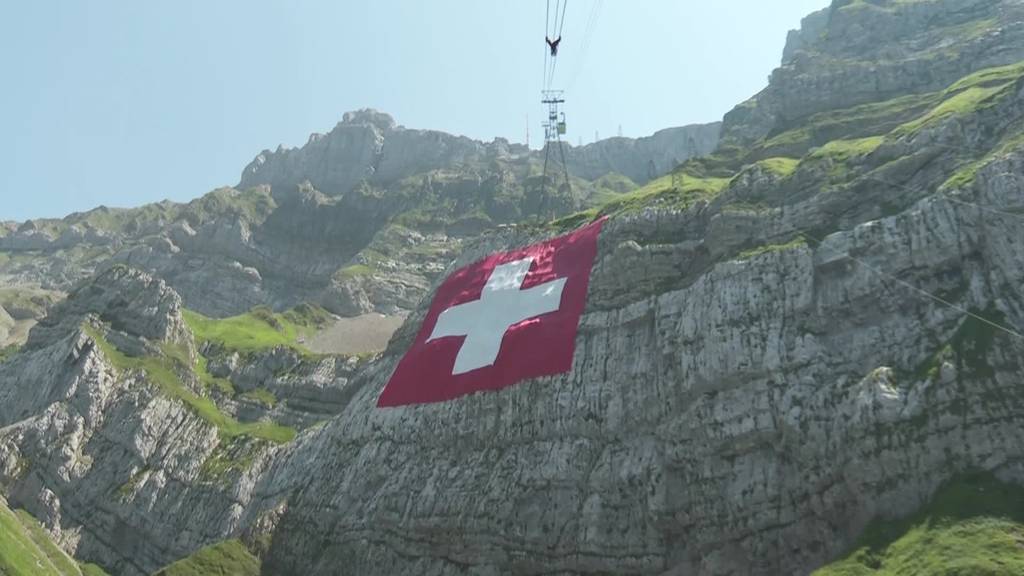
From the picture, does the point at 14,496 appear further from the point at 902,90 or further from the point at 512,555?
the point at 902,90

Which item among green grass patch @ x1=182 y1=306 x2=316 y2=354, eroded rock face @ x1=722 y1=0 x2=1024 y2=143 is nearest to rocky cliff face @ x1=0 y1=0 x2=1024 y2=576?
green grass patch @ x1=182 y1=306 x2=316 y2=354

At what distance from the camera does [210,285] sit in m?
184

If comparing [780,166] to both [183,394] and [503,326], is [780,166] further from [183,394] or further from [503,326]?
[183,394]

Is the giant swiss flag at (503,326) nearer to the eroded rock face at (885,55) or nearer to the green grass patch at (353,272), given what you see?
the eroded rock face at (885,55)

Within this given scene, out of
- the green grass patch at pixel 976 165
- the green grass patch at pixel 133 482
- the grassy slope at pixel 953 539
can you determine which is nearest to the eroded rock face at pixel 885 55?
the green grass patch at pixel 976 165

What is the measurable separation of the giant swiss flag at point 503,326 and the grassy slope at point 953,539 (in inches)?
1139

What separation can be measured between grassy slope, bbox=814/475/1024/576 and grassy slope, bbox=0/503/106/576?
184 ft

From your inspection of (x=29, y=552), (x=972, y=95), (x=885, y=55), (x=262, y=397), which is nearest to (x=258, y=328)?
(x=262, y=397)

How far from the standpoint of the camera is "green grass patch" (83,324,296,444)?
91500 millimetres

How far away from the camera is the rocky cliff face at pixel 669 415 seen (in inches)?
1807

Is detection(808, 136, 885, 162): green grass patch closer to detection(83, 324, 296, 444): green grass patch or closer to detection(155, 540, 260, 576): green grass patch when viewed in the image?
detection(155, 540, 260, 576): green grass patch

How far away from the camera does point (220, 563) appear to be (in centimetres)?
6569

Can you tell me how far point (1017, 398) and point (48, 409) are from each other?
299ft

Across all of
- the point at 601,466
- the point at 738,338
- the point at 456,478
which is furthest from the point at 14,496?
the point at 738,338
